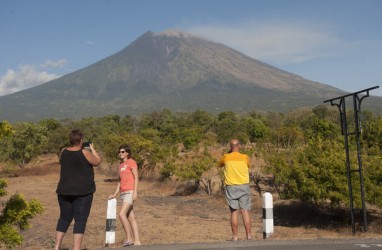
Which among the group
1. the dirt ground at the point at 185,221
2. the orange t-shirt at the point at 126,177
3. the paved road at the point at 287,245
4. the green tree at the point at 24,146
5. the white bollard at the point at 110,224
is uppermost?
the green tree at the point at 24,146

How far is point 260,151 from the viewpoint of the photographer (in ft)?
75.6

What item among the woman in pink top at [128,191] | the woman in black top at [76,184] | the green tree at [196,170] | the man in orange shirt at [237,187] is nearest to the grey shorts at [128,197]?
the woman in pink top at [128,191]

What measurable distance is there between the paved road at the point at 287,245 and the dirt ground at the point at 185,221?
4.00 ft

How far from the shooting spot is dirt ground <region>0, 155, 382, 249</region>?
430 inches

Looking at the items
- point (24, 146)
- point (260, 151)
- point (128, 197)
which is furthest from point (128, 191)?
point (24, 146)

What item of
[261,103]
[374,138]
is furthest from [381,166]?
[261,103]

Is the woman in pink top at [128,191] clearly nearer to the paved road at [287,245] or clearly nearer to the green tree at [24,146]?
the paved road at [287,245]

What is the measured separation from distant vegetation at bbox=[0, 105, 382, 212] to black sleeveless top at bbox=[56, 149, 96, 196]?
1.76 m

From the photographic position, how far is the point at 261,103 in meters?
157

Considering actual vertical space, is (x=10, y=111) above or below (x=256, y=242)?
above

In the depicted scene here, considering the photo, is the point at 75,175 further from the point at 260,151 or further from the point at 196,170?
the point at 260,151

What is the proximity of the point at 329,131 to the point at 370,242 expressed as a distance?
1387 inches

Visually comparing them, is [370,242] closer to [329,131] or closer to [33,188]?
[33,188]

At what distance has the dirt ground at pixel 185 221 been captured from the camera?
10930mm
